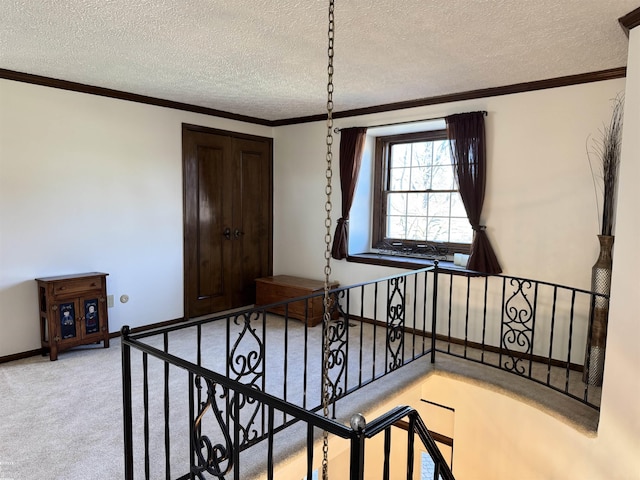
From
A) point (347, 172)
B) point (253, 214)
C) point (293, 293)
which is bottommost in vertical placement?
point (293, 293)

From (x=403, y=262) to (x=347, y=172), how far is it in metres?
1.20

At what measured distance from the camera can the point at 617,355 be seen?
244 centimetres

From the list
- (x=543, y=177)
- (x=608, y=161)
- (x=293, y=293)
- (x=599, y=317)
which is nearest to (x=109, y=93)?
(x=293, y=293)

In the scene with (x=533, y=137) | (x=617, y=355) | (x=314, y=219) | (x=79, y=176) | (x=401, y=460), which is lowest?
(x=401, y=460)

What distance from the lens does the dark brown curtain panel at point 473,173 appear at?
4020 millimetres

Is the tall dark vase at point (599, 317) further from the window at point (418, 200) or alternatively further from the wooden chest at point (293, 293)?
the wooden chest at point (293, 293)

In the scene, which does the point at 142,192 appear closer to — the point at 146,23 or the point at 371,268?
the point at 146,23

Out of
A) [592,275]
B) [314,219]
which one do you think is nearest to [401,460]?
[592,275]

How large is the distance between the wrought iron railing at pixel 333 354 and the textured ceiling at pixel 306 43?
1604mm

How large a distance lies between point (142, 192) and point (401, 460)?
3.70 metres

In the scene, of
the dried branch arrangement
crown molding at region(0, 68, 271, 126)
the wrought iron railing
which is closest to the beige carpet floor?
the wrought iron railing

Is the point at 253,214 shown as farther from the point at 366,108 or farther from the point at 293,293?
the point at 366,108

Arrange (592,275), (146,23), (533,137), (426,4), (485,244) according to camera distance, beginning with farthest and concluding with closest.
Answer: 1. (485,244)
2. (533,137)
3. (592,275)
4. (146,23)
5. (426,4)

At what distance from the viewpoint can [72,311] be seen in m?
3.82
